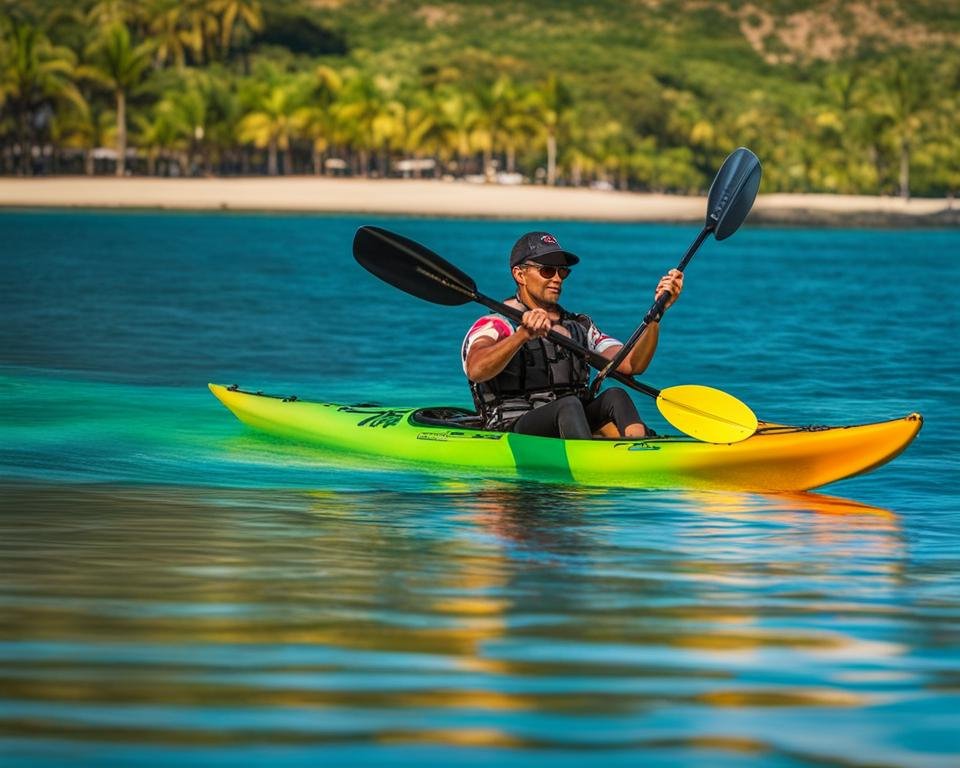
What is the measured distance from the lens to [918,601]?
643 cm

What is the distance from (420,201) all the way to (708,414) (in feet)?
291

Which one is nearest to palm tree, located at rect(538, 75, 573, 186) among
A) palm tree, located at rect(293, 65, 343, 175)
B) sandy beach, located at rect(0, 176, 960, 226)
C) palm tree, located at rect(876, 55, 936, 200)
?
sandy beach, located at rect(0, 176, 960, 226)

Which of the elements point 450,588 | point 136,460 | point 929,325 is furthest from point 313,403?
point 929,325

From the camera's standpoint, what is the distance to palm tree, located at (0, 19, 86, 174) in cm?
8750

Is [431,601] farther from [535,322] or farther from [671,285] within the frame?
[671,285]

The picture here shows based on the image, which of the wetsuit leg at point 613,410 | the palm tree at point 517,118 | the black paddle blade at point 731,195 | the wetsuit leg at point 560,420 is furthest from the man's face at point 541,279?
the palm tree at point 517,118

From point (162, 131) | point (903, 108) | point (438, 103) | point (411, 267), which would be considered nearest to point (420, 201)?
point (162, 131)

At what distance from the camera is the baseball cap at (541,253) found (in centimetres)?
897

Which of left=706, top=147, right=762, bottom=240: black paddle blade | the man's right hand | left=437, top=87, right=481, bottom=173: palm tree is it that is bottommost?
the man's right hand

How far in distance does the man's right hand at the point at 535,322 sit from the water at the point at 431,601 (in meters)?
0.86

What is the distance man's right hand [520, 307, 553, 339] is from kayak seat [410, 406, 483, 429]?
1.38m

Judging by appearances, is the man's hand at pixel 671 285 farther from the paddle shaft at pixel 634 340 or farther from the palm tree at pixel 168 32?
the palm tree at pixel 168 32

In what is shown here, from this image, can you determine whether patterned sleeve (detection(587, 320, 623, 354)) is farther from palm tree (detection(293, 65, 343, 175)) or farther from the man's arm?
palm tree (detection(293, 65, 343, 175))

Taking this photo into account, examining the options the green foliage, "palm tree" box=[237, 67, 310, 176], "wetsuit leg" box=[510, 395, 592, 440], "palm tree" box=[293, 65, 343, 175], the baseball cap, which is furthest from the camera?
"palm tree" box=[293, 65, 343, 175]
